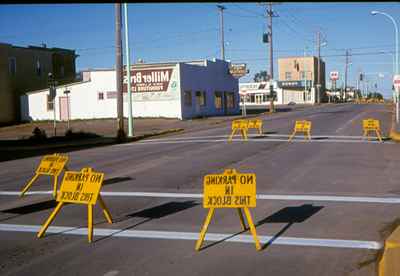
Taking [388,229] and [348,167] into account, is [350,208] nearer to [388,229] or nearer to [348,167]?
[388,229]

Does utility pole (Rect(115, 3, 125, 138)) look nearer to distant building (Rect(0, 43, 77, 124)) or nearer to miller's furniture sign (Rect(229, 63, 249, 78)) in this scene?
distant building (Rect(0, 43, 77, 124))

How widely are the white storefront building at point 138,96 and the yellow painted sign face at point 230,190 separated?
1656 inches

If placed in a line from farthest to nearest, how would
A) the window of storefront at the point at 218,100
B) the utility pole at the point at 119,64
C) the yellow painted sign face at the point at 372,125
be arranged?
1. the window of storefront at the point at 218,100
2. the utility pole at the point at 119,64
3. the yellow painted sign face at the point at 372,125

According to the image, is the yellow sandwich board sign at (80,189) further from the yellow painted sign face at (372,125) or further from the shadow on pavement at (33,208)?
the yellow painted sign face at (372,125)

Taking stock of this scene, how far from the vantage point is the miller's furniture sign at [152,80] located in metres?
50.2

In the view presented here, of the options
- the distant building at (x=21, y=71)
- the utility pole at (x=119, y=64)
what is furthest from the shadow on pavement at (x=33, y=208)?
the distant building at (x=21, y=71)

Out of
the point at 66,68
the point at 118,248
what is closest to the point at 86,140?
the point at 118,248

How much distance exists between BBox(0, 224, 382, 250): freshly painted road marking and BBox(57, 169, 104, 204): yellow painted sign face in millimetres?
474

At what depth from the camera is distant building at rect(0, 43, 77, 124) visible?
52188 mm

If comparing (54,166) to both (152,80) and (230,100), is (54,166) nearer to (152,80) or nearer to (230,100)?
(152,80)

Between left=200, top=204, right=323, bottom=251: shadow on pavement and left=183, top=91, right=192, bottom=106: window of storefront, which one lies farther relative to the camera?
left=183, top=91, right=192, bottom=106: window of storefront

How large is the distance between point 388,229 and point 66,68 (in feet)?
191

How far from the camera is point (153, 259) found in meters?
6.81

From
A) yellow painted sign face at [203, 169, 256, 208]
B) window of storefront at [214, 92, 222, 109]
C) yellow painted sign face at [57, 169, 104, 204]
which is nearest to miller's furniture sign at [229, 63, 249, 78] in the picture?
window of storefront at [214, 92, 222, 109]
